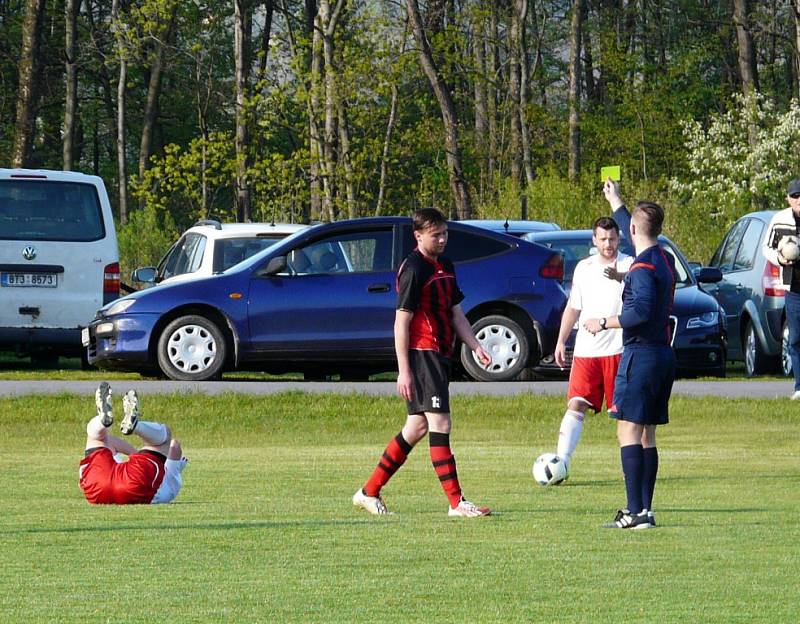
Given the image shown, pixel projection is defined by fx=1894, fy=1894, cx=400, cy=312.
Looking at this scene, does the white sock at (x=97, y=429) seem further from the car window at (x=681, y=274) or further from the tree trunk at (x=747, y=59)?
the tree trunk at (x=747, y=59)

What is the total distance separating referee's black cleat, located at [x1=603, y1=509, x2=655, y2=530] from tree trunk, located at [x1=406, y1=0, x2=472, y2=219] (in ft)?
97.5

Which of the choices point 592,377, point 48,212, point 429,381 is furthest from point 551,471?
point 48,212

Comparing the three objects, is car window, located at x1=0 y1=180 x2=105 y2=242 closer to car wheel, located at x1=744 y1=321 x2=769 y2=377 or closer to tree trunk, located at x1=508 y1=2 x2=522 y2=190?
car wheel, located at x1=744 y1=321 x2=769 y2=377

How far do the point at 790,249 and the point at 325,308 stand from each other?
17.1ft

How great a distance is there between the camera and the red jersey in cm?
982

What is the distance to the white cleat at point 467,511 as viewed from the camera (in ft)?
32.0

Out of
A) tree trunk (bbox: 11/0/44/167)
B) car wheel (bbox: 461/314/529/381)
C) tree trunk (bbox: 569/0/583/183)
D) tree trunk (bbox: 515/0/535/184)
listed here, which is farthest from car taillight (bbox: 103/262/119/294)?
tree trunk (bbox: 569/0/583/183)

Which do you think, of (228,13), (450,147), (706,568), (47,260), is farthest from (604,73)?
(706,568)

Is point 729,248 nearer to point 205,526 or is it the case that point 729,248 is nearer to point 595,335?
point 595,335

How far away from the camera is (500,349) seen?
65.0 ft

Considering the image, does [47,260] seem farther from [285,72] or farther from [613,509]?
[285,72]

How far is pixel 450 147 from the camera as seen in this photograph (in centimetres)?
4044

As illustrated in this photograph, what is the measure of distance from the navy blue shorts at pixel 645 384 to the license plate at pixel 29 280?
12.9 metres

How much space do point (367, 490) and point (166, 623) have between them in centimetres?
375
